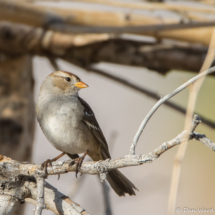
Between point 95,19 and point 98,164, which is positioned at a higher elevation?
point 95,19

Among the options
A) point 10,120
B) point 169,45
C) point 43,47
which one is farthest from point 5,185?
point 169,45

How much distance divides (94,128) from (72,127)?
0.97 feet

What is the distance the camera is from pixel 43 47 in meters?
4.45

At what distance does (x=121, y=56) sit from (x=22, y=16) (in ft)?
4.34

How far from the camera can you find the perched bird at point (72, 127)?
3.21 m

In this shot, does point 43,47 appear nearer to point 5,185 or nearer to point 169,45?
point 169,45

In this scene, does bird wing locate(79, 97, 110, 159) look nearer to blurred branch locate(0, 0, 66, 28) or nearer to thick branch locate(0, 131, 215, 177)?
thick branch locate(0, 131, 215, 177)

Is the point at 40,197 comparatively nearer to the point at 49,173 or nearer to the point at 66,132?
the point at 49,173

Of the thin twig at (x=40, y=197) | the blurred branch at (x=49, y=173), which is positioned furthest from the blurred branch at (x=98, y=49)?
the thin twig at (x=40, y=197)

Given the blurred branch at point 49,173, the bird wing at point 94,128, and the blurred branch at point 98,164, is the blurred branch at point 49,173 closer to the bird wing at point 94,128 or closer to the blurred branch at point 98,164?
the blurred branch at point 98,164

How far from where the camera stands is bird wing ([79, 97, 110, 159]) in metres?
3.40

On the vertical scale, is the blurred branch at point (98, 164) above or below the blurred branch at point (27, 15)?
below

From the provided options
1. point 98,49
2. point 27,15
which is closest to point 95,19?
point 98,49

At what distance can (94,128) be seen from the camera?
3.44m
